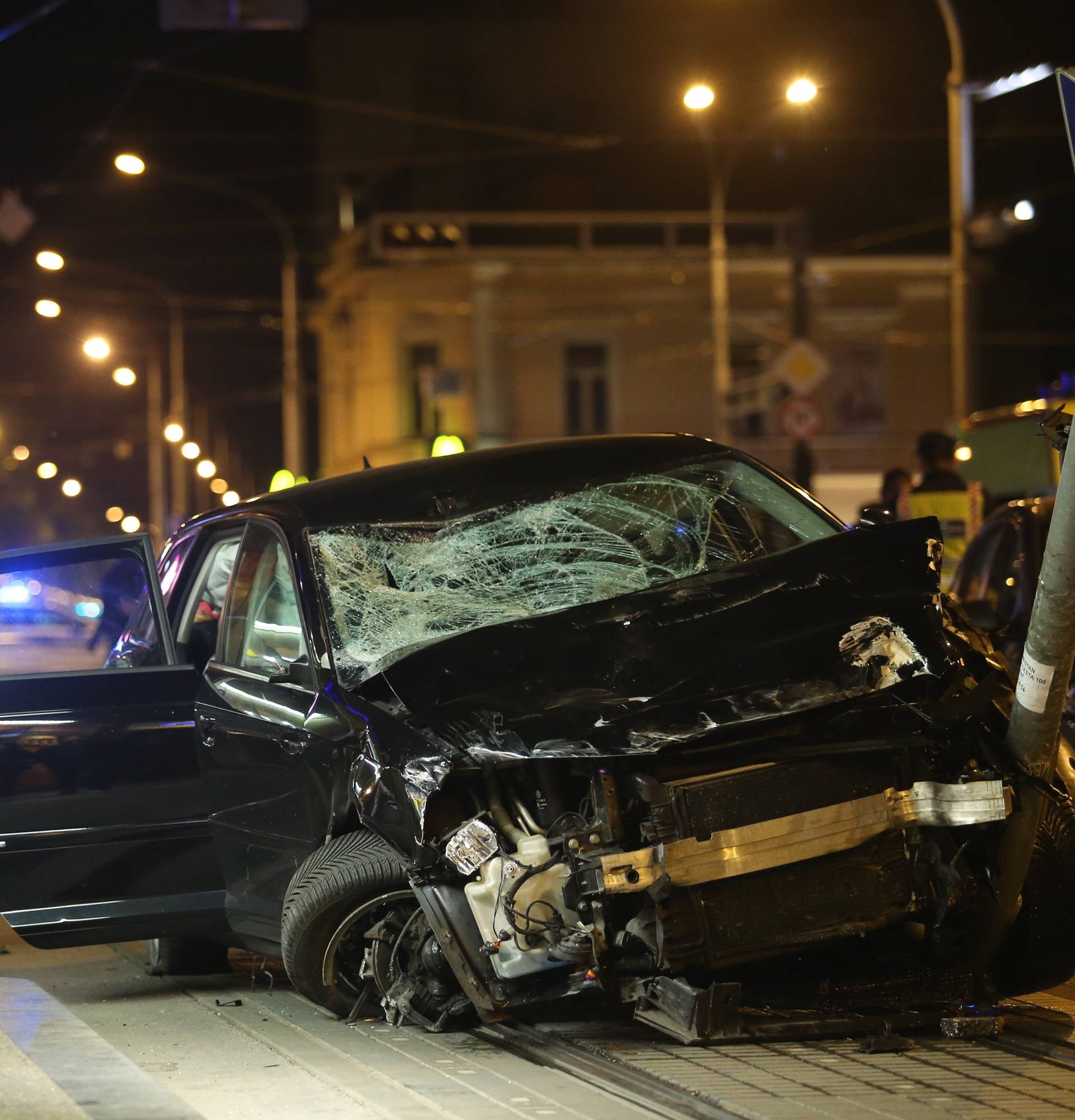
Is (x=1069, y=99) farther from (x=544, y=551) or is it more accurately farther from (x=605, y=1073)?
(x=605, y=1073)

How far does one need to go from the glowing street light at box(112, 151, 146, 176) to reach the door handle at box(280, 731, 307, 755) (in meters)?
17.0

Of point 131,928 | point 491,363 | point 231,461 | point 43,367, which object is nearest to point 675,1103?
point 131,928

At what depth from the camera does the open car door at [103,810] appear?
6.05 metres

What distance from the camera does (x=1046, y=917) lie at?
5344mm

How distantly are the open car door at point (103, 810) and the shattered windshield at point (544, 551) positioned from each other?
755 mm

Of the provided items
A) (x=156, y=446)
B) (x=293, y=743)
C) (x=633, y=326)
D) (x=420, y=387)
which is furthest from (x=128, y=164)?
(x=156, y=446)

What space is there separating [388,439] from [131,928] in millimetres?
37624

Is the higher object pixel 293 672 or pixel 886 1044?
pixel 293 672

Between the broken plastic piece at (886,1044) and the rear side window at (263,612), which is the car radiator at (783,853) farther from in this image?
the rear side window at (263,612)

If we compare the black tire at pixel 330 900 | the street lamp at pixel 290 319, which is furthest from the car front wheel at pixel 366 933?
the street lamp at pixel 290 319

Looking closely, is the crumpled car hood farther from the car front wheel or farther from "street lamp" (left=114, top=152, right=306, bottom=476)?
"street lamp" (left=114, top=152, right=306, bottom=476)

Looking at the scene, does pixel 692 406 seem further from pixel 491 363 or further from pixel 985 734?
pixel 985 734

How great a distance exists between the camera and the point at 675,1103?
4.45 m

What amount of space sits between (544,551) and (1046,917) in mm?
2018
